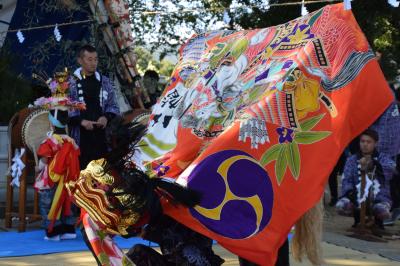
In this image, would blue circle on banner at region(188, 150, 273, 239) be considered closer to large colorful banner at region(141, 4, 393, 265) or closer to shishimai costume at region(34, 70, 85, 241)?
large colorful banner at region(141, 4, 393, 265)

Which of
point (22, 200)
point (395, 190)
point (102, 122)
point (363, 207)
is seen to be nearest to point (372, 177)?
point (363, 207)

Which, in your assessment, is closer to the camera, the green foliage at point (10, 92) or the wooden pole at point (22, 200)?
the wooden pole at point (22, 200)

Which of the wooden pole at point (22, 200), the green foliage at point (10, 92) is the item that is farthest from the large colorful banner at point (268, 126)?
the green foliage at point (10, 92)

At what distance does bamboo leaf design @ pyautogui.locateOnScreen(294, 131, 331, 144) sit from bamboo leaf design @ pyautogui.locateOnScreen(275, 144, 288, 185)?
0.06 metres

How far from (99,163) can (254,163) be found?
24.9 inches

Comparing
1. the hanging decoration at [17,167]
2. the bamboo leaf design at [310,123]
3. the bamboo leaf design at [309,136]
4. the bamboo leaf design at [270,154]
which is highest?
the bamboo leaf design at [310,123]

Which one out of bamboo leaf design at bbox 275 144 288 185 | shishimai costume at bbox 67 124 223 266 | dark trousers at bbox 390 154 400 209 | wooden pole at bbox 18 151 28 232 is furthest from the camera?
dark trousers at bbox 390 154 400 209

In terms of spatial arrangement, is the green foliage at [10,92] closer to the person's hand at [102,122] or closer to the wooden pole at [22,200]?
the wooden pole at [22,200]

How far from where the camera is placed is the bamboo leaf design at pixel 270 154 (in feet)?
9.30

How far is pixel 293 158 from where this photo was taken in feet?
Result: 9.37

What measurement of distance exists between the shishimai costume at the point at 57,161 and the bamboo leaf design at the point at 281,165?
340 centimetres

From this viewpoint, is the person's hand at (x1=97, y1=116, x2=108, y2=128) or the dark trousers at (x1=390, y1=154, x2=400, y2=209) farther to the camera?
the dark trousers at (x1=390, y1=154, x2=400, y2=209)

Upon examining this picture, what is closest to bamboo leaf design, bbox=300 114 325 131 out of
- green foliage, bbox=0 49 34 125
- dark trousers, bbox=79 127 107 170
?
dark trousers, bbox=79 127 107 170

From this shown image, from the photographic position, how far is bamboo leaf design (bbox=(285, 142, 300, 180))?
283 cm
